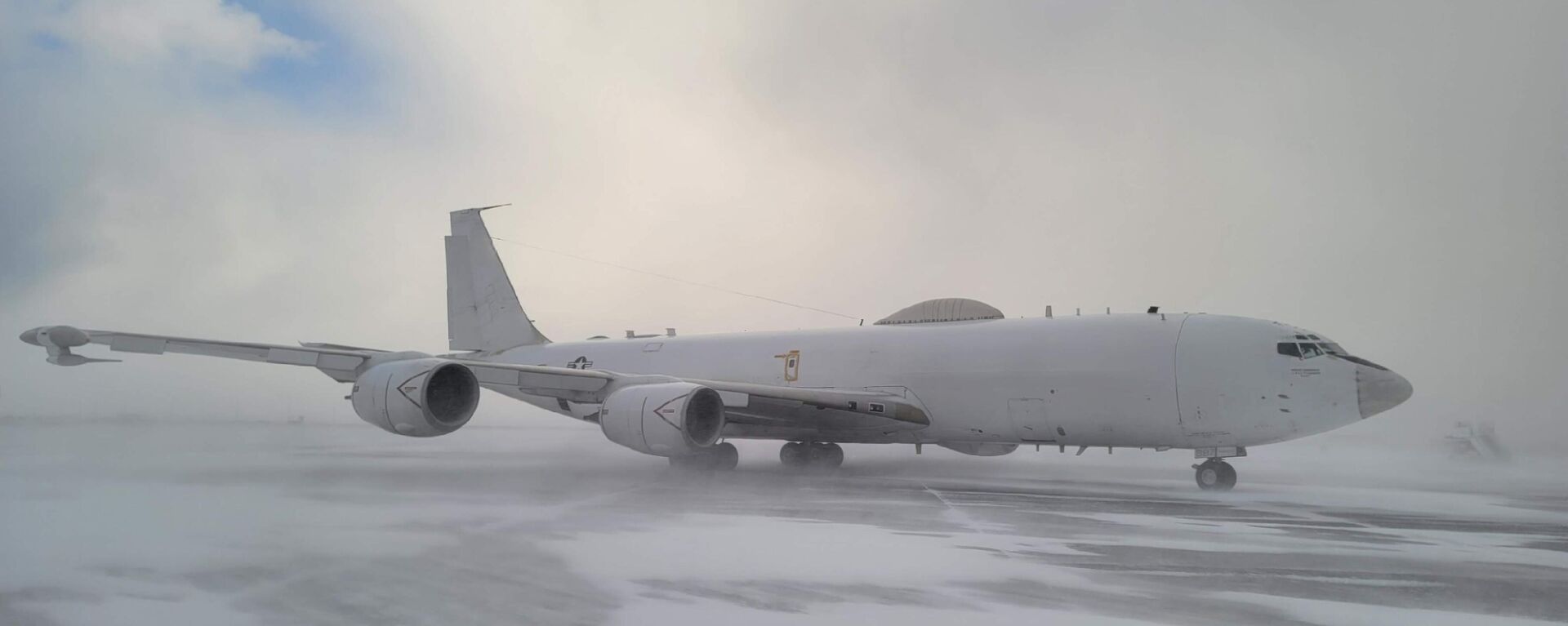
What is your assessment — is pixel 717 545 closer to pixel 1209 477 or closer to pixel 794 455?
pixel 1209 477

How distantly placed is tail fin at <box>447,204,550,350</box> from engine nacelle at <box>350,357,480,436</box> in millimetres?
7218

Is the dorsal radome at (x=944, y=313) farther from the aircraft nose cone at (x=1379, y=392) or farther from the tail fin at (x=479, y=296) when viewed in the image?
the tail fin at (x=479, y=296)

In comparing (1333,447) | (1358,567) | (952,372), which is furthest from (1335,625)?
(1333,447)

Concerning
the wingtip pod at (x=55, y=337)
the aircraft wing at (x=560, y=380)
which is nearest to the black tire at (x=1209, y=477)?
the aircraft wing at (x=560, y=380)

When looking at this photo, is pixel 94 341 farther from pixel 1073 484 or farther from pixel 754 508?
pixel 1073 484

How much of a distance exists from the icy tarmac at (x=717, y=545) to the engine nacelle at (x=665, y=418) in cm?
57

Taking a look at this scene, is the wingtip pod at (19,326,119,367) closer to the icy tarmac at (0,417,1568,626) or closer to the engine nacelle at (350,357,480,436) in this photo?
the icy tarmac at (0,417,1568,626)

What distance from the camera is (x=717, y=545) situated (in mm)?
Result: 7332

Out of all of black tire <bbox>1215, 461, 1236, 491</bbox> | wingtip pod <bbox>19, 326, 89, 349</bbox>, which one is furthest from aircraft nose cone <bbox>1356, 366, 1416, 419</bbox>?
wingtip pod <bbox>19, 326, 89, 349</bbox>

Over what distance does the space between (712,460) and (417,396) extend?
457cm

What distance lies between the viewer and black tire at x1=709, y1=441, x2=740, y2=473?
47.6 ft

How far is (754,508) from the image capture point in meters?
9.80

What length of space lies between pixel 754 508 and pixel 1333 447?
13.7 metres

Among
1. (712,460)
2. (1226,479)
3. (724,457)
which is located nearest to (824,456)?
(724,457)
